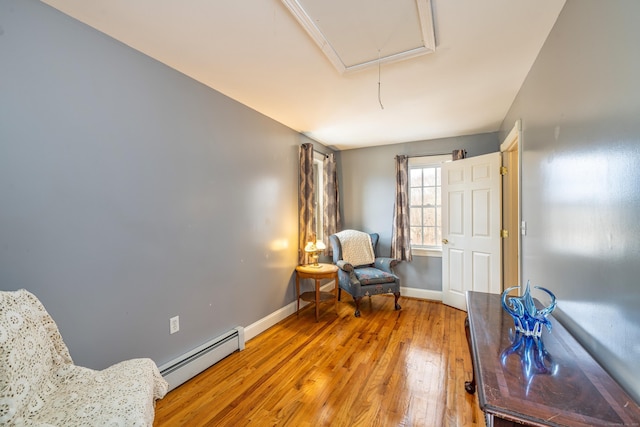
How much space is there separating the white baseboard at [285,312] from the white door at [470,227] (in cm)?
28

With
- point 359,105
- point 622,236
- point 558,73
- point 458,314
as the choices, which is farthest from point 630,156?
point 458,314

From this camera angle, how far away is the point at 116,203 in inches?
66.5

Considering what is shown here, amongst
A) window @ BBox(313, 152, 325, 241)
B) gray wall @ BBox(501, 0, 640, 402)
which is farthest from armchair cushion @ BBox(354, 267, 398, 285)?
gray wall @ BBox(501, 0, 640, 402)

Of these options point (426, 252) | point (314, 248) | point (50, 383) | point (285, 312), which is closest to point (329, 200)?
point (314, 248)

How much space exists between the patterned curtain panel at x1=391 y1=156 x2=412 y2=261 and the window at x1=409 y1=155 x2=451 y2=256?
0.18 m

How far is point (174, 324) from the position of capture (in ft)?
6.66

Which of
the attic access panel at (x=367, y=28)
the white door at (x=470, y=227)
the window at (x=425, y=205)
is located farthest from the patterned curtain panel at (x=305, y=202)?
the white door at (x=470, y=227)

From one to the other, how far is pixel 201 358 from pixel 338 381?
3.65ft

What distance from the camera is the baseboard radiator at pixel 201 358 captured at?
1.94 metres

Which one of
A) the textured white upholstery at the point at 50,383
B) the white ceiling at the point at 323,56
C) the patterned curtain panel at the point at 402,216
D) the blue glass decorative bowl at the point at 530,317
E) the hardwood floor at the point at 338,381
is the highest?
the white ceiling at the point at 323,56

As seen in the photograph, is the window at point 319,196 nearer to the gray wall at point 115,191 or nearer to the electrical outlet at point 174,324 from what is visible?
the gray wall at point 115,191

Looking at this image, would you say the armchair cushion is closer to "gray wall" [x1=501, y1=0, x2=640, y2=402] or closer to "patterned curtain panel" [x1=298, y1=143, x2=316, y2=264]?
"patterned curtain panel" [x1=298, y1=143, x2=316, y2=264]

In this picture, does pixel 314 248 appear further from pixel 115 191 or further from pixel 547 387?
pixel 547 387

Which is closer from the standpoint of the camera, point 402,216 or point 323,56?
point 323,56
